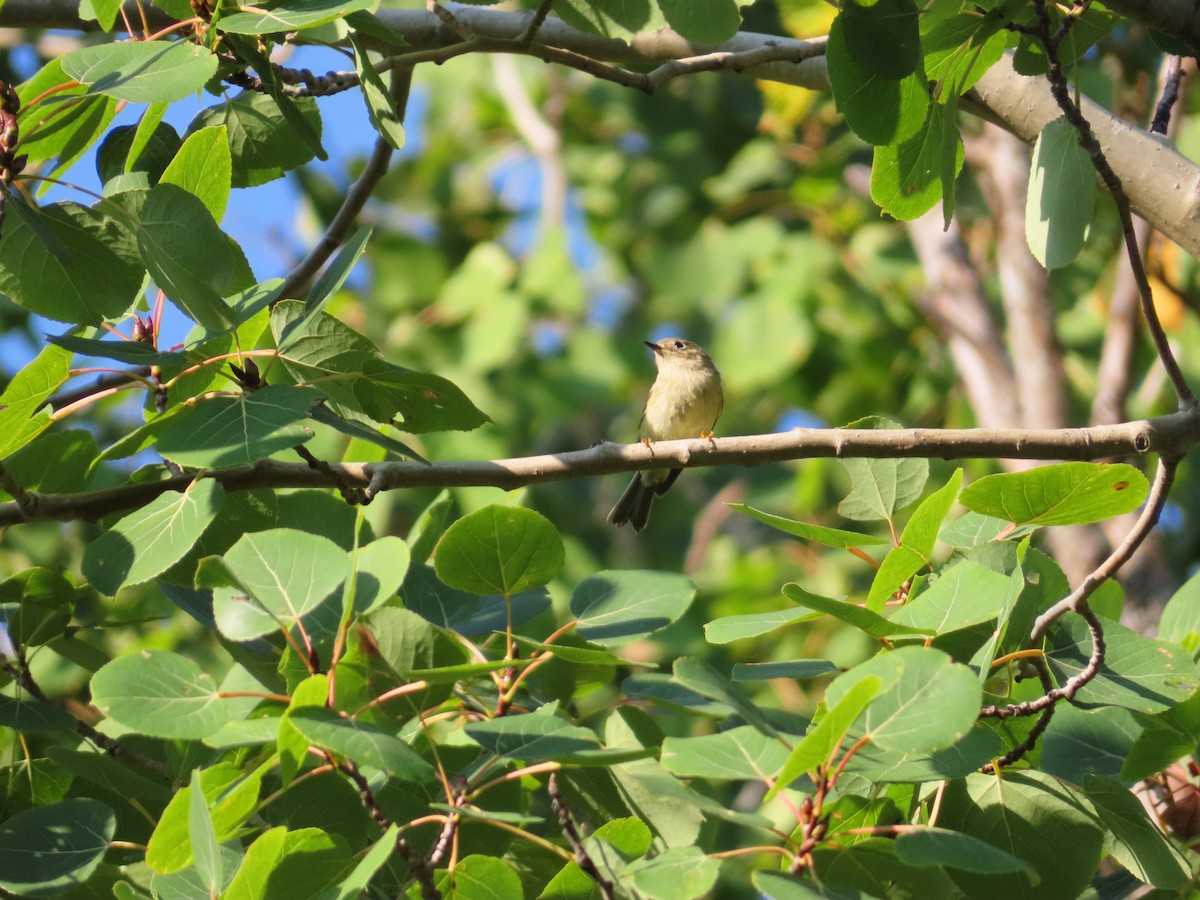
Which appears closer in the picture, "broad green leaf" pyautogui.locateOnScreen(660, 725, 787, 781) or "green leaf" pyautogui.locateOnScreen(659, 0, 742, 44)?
"broad green leaf" pyautogui.locateOnScreen(660, 725, 787, 781)

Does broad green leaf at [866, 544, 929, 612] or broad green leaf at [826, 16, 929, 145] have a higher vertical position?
broad green leaf at [826, 16, 929, 145]

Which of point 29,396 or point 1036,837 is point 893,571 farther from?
point 29,396

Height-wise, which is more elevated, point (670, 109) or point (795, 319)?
point (670, 109)

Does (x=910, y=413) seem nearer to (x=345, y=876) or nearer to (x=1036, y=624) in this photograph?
(x=1036, y=624)

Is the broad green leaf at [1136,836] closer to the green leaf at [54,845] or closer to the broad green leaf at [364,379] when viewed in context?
the broad green leaf at [364,379]

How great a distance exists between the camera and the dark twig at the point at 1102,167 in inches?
86.6

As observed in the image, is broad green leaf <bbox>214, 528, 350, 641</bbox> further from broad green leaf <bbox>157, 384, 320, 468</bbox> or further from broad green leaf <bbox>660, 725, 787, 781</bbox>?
broad green leaf <bbox>660, 725, 787, 781</bbox>

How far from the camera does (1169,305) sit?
24.1 ft

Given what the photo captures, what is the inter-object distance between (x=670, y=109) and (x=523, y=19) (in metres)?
7.43

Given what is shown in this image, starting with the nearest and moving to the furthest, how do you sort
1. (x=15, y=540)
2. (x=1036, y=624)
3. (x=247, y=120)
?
(x=1036, y=624)
(x=247, y=120)
(x=15, y=540)

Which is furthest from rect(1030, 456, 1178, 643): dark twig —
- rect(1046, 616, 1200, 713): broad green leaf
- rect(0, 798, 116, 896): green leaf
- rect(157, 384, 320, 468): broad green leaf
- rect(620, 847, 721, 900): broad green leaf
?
rect(0, 798, 116, 896): green leaf

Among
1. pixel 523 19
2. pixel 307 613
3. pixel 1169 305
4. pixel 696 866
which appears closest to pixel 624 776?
pixel 696 866

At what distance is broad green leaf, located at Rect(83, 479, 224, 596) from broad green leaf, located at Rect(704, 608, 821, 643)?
0.94 meters

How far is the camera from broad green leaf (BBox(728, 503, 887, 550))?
7.57 ft
